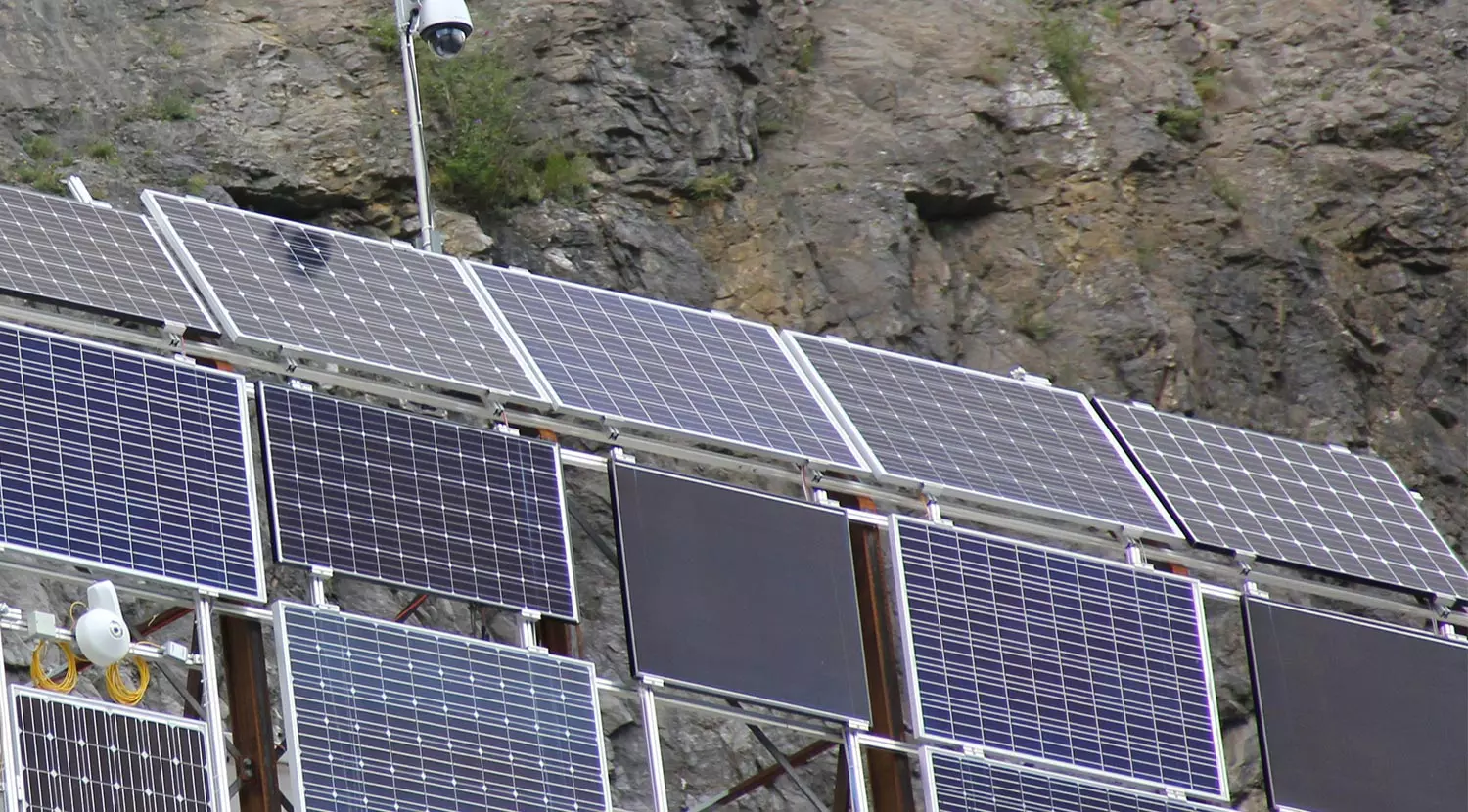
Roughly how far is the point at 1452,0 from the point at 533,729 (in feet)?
68.5

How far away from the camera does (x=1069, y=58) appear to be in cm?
3678

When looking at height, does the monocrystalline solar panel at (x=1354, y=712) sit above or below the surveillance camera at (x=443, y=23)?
below

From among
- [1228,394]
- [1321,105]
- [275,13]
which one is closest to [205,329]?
[275,13]

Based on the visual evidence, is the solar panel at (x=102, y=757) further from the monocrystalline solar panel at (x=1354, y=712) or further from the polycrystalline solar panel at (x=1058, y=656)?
the monocrystalline solar panel at (x=1354, y=712)

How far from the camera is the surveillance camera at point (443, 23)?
25.9 meters

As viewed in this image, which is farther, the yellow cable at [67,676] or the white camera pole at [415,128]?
the white camera pole at [415,128]

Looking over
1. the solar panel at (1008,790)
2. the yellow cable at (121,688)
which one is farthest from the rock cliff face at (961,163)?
the yellow cable at (121,688)

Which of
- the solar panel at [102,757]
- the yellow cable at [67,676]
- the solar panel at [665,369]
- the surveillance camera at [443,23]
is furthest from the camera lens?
the surveillance camera at [443,23]

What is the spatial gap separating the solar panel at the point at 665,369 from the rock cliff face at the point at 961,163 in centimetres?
643

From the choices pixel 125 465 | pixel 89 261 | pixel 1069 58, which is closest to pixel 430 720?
pixel 125 465

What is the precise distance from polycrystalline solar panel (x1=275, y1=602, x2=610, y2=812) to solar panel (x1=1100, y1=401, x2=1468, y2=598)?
20.0 ft

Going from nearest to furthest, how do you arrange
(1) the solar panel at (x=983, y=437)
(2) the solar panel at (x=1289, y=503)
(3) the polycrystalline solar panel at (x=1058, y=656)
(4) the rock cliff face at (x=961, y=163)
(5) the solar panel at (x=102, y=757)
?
1. (5) the solar panel at (x=102, y=757)
2. (3) the polycrystalline solar panel at (x=1058, y=656)
3. (1) the solar panel at (x=983, y=437)
4. (2) the solar panel at (x=1289, y=503)
5. (4) the rock cliff face at (x=961, y=163)

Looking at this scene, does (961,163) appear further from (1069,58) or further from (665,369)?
(665,369)

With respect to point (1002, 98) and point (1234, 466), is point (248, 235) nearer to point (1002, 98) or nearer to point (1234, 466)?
point (1234, 466)
